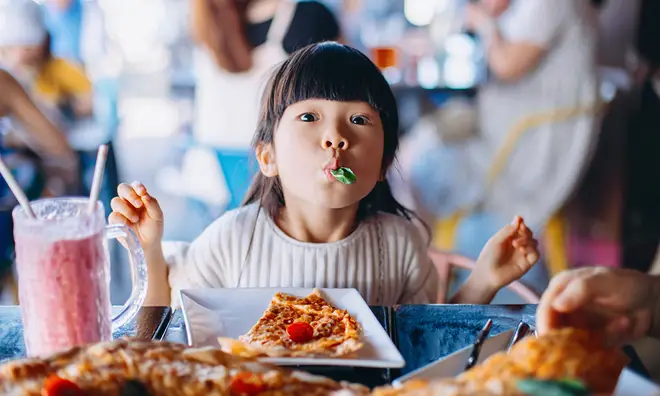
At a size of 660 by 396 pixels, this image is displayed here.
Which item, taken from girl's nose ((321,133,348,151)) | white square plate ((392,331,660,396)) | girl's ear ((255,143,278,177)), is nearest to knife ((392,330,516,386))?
white square plate ((392,331,660,396))

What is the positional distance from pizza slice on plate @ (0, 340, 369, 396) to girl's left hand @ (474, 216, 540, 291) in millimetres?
595

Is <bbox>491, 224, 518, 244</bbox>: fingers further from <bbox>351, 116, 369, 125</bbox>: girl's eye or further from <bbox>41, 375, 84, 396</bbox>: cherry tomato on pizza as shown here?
<bbox>41, 375, 84, 396</bbox>: cherry tomato on pizza

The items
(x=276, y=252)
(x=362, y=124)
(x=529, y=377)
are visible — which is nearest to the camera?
(x=529, y=377)

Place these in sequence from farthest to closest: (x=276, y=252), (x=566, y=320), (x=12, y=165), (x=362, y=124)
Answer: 1. (x=12, y=165)
2. (x=276, y=252)
3. (x=362, y=124)
4. (x=566, y=320)

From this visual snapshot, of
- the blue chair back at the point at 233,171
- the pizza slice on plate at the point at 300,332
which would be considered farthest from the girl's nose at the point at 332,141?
the blue chair back at the point at 233,171

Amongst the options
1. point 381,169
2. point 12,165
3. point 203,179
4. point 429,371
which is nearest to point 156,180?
point 203,179

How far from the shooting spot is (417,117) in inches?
104

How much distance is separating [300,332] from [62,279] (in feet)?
1.02

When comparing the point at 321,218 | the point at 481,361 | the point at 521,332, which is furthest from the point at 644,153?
the point at 481,361

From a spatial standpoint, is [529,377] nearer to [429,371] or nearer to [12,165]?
[429,371]

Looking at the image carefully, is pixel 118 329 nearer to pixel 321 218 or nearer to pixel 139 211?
pixel 139 211

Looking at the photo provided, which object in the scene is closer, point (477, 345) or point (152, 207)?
point (477, 345)

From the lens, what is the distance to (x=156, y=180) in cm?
268

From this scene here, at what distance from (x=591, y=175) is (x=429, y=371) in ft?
7.14
